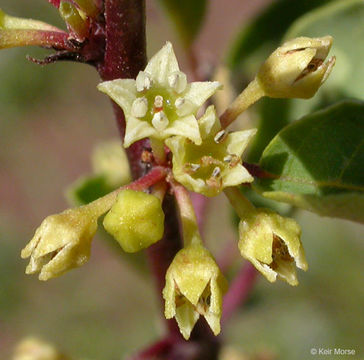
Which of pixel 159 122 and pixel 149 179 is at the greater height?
pixel 159 122

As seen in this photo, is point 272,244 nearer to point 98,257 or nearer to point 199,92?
point 199,92

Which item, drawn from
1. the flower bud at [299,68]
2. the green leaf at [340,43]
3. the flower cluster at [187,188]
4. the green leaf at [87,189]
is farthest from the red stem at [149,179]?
A: the green leaf at [340,43]

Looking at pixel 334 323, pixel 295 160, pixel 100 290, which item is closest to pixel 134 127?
pixel 295 160

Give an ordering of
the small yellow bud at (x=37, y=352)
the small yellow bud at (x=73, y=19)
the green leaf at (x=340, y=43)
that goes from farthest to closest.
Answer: the small yellow bud at (x=37, y=352) < the green leaf at (x=340, y=43) < the small yellow bud at (x=73, y=19)

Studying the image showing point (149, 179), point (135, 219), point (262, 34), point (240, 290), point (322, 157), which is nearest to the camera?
point (135, 219)

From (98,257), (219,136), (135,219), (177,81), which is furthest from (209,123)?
(98,257)

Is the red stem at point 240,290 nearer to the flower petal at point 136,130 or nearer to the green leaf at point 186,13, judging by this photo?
the green leaf at point 186,13
